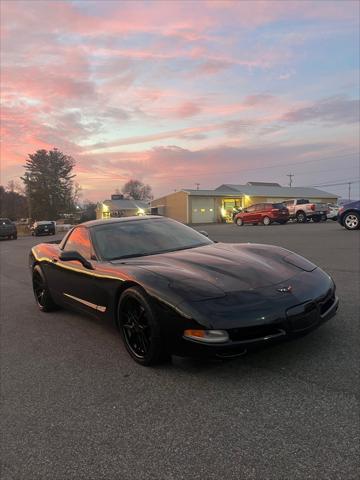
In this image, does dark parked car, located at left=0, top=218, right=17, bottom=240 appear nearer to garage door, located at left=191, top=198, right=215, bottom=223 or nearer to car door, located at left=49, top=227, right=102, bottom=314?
garage door, located at left=191, top=198, right=215, bottom=223

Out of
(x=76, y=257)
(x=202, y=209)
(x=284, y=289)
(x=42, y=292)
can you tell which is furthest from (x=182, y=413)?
(x=202, y=209)

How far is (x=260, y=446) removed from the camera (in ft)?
7.51

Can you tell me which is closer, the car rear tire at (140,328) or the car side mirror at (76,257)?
the car rear tire at (140,328)

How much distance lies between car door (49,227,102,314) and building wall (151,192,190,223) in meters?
43.5

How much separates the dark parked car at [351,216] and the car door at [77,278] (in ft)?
50.0

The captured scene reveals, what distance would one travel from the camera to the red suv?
29328 millimetres

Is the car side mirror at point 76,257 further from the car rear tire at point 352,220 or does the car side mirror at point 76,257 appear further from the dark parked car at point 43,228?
the dark parked car at point 43,228

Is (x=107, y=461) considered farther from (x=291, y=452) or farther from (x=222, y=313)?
(x=222, y=313)

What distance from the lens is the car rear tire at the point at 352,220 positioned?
17.5m

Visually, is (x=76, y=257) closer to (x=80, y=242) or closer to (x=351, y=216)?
(x=80, y=242)

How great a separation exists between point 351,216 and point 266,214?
12436 mm

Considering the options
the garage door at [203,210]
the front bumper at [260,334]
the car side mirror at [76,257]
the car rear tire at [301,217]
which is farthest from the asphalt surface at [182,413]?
the garage door at [203,210]

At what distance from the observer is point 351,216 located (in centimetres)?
1762

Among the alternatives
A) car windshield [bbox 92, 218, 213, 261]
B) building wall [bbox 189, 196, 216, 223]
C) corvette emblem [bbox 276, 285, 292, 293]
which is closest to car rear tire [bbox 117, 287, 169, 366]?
car windshield [bbox 92, 218, 213, 261]
